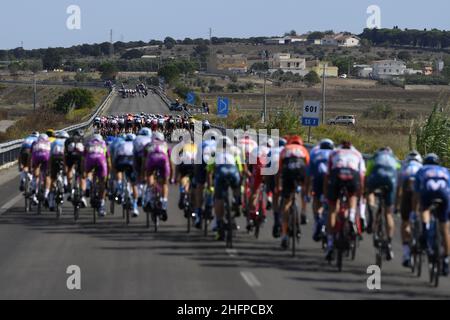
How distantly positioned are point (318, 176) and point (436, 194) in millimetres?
3511

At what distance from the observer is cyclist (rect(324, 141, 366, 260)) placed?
15.7 m

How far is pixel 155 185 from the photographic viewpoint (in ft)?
64.8

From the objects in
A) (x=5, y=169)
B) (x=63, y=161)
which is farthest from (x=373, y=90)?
(x=63, y=161)

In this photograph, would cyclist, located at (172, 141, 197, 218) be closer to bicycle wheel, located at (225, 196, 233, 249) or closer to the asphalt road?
the asphalt road

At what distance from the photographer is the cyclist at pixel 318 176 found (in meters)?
17.4

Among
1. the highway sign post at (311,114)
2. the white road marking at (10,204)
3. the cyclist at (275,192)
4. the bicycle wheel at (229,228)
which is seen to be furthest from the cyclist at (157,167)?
the highway sign post at (311,114)

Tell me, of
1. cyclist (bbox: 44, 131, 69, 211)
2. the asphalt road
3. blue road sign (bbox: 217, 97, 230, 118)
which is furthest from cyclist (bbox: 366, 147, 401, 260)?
blue road sign (bbox: 217, 97, 230, 118)

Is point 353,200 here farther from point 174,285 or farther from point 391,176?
point 174,285

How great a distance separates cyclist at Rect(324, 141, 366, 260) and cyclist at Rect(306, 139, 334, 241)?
1.21 metres

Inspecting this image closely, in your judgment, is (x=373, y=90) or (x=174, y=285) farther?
(x=373, y=90)

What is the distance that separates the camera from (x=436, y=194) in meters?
14.2
